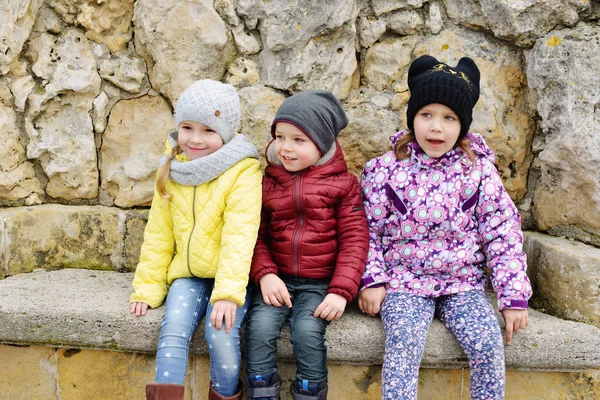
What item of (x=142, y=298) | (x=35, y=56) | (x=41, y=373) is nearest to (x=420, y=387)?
(x=142, y=298)

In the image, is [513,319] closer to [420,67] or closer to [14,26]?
[420,67]

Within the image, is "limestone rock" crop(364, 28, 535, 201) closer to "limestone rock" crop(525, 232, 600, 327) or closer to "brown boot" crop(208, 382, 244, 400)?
"limestone rock" crop(525, 232, 600, 327)

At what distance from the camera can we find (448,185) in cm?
222

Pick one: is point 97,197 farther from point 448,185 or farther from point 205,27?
point 448,185

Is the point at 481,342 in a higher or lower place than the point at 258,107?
lower

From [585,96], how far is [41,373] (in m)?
2.33

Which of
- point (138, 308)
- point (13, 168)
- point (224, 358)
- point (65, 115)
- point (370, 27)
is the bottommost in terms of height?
point (224, 358)

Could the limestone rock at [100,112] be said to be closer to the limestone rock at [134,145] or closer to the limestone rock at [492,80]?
the limestone rock at [134,145]

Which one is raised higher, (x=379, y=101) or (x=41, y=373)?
(x=379, y=101)

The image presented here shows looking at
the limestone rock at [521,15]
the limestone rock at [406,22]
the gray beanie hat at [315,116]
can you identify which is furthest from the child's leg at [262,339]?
the limestone rock at [521,15]

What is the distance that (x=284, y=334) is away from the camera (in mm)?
2141

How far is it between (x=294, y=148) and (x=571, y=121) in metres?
1.06

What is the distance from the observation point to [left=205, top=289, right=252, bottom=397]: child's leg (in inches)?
80.7

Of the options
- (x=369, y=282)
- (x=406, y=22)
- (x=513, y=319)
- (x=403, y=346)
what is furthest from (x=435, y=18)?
(x=403, y=346)
